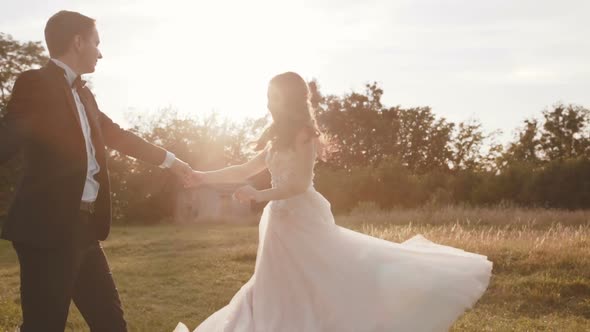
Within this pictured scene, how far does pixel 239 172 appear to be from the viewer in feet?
20.4

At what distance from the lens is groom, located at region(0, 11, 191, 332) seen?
3975 millimetres

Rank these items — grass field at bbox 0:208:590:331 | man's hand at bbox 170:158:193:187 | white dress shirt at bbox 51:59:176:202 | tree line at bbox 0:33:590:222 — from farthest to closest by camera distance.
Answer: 1. tree line at bbox 0:33:590:222
2. grass field at bbox 0:208:590:331
3. man's hand at bbox 170:158:193:187
4. white dress shirt at bbox 51:59:176:202

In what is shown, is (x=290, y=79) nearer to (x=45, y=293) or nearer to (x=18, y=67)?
(x=45, y=293)

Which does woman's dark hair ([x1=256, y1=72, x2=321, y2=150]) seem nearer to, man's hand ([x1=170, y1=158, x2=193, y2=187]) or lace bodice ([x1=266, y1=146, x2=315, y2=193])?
lace bodice ([x1=266, y1=146, x2=315, y2=193])

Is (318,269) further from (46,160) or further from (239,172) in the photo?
(46,160)

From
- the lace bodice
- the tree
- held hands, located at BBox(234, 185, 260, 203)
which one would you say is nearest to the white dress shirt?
held hands, located at BBox(234, 185, 260, 203)

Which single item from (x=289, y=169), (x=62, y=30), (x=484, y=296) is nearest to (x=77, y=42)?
(x=62, y=30)

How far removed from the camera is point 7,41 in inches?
1502

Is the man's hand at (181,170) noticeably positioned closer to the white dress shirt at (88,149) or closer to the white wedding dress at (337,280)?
the white wedding dress at (337,280)

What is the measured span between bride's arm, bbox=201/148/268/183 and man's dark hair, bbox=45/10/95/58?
1958 millimetres

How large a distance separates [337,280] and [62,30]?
2.95 m

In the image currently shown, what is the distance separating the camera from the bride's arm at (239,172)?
6025 mm

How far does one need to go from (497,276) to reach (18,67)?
35.1 metres

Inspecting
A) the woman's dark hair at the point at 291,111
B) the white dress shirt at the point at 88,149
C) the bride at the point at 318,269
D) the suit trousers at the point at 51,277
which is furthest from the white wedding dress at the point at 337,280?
the suit trousers at the point at 51,277
